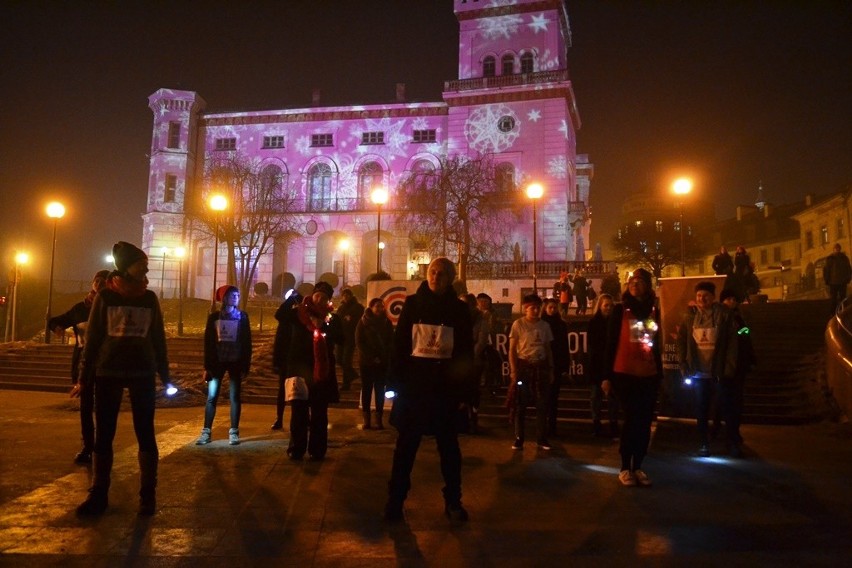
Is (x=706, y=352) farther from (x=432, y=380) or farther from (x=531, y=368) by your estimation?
(x=432, y=380)

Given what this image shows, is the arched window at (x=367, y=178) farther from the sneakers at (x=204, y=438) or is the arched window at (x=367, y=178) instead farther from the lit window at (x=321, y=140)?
the sneakers at (x=204, y=438)

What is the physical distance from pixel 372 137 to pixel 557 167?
14117 millimetres

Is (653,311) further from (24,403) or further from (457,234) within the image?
(457,234)

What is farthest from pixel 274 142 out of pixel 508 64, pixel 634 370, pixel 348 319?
pixel 634 370

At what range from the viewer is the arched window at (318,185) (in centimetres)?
4538

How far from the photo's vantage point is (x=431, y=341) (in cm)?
477

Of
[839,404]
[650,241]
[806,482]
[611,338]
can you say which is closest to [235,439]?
[611,338]

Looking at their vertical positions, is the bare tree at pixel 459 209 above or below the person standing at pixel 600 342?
above

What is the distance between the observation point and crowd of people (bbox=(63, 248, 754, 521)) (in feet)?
15.6

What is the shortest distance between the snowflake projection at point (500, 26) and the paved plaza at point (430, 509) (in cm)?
3792

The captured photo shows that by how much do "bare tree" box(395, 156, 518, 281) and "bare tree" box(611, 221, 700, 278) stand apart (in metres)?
25.6

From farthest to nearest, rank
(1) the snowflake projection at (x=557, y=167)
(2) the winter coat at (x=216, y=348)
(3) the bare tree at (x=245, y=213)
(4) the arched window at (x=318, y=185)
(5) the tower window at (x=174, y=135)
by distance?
(5) the tower window at (x=174, y=135)
(4) the arched window at (x=318, y=185)
(1) the snowflake projection at (x=557, y=167)
(3) the bare tree at (x=245, y=213)
(2) the winter coat at (x=216, y=348)

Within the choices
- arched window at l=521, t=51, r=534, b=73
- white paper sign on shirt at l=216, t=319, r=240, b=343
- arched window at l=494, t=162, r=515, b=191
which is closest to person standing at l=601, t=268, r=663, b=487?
white paper sign on shirt at l=216, t=319, r=240, b=343

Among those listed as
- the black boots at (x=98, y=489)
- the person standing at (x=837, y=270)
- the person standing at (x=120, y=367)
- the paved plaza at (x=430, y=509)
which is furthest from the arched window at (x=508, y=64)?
the black boots at (x=98, y=489)
